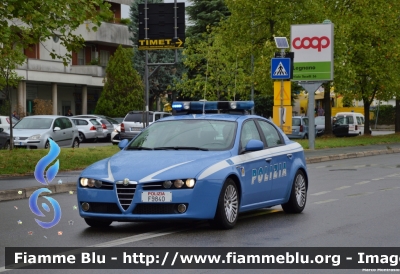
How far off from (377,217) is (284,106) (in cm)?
1941

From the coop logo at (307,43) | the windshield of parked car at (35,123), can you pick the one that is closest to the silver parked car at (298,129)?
the coop logo at (307,43)

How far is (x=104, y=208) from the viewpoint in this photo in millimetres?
10938

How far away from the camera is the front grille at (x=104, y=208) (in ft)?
35.6

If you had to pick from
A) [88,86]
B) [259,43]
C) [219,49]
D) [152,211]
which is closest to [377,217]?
[152,211]

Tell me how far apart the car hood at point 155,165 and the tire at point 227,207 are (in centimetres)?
36

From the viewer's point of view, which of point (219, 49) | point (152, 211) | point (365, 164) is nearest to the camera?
point (152, 211)

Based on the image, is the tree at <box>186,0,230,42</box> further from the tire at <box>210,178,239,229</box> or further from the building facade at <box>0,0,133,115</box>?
the tire at <box>210,178,239,229</box>

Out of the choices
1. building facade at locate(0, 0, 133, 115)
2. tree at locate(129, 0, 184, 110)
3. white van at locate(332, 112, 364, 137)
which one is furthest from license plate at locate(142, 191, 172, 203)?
tree at locate(129, 0, 184, 110)

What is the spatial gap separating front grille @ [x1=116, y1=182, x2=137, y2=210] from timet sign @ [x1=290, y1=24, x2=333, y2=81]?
2711 centimetres

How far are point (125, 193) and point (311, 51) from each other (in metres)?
27.8

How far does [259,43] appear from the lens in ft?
155

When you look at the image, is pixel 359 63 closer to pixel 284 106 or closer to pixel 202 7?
pixel 284 106

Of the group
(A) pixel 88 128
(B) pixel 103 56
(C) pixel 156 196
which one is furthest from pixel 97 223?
(B) pixel 103 56

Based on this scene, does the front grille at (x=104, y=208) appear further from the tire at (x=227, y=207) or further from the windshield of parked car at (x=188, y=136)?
the windshield of parked car at (x=188, y=136)
